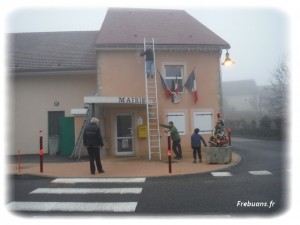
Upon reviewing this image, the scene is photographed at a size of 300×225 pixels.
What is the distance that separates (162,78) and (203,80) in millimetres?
1997

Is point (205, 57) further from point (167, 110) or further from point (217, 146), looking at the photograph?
point (217, 146)

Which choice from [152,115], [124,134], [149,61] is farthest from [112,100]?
[149,61]

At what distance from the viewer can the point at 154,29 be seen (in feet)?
52.2

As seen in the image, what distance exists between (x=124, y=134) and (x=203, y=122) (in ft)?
12.0

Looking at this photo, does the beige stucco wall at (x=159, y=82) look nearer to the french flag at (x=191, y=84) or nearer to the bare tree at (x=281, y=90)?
the french flag at (x=191, y=84)

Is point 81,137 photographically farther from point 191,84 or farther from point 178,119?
point 191,84

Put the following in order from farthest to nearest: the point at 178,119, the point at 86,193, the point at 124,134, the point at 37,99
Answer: the point at 37,99, the point at 178,119, the point at 124,134, the point at 86,193

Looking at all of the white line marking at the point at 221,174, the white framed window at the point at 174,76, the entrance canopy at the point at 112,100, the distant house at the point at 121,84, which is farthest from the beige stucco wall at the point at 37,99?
the white line marking at the point at 221,174

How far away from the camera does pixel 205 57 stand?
49.3ft

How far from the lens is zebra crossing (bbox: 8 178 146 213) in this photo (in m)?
5.88

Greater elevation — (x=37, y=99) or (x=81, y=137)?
(x=37, y=99)

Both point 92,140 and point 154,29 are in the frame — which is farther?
point 154,29

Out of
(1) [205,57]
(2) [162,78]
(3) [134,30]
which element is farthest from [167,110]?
(3) [134,30]

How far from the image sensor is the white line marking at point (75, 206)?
5.81 meters
